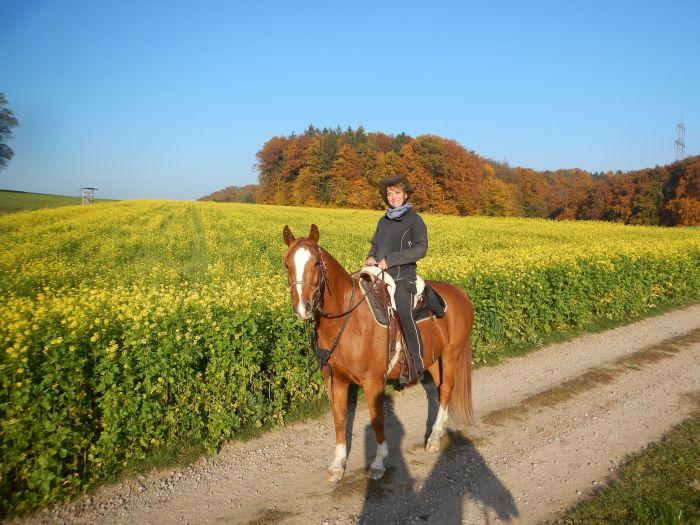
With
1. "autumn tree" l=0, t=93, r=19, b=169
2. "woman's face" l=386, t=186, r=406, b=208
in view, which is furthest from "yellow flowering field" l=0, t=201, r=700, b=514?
"autumn tree" l=0, t=93, r=19, b=169

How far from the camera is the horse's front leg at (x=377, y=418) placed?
179 inches

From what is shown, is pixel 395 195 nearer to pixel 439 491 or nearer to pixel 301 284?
pixel 301 284

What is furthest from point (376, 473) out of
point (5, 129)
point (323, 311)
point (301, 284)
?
point (5, 129)

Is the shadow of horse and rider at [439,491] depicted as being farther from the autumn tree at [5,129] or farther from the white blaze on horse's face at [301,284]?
the autumn tree at [5,129]

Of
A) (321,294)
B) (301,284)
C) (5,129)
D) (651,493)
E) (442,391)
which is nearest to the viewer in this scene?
(301,284)

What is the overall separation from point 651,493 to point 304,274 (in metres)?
4.10

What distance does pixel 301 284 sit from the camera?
3580 mm

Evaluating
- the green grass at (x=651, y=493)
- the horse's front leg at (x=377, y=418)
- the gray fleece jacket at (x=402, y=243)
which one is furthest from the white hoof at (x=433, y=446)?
the gray fleece jacket at (x=402, y=243)

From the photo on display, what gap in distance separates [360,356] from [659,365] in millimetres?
7111

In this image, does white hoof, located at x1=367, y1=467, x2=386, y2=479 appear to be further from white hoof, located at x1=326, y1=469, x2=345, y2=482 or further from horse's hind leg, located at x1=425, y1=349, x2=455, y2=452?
horse's hind leg, located at x1=425, y1=349, x2=455, y2=452

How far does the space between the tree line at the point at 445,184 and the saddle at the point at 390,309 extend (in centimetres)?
5774

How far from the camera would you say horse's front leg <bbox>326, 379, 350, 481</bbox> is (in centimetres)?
466

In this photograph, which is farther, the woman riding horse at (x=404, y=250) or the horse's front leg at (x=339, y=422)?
the woman riding horse at (x=404, y=250)

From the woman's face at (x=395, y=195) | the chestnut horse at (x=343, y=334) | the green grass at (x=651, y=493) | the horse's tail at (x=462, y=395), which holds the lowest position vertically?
the green grass at (x=651, y=493)
